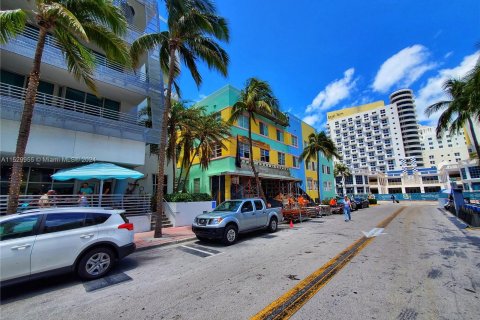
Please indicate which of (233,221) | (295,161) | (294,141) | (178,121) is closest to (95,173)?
(233,221)

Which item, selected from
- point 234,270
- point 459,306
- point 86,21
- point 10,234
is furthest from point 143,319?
point 86,21

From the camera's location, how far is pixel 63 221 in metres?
5.28

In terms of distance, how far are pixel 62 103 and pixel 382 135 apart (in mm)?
118378

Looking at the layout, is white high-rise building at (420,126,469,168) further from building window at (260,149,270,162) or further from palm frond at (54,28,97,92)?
palm frond at (54,28,97,92)

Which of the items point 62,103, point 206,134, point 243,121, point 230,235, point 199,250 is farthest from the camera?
point 243,121

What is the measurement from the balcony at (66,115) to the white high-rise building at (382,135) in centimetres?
11050

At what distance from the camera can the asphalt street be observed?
144 inches

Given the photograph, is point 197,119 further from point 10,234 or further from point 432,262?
point 432,262

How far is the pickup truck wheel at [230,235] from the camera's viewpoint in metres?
8.68

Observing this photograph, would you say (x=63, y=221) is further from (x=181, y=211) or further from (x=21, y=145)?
(x=181, y=211)

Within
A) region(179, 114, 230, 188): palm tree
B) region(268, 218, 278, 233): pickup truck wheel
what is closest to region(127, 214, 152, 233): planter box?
region(179, 114, 230, 188): palm tree

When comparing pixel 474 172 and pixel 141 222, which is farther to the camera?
pixel 474 172

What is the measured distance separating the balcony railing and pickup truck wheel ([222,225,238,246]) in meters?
8.74

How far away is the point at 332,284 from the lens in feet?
15.2
